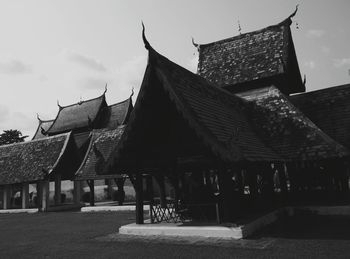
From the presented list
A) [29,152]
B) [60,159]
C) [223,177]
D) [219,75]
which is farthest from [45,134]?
[223,177]

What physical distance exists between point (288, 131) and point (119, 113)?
26.9 m

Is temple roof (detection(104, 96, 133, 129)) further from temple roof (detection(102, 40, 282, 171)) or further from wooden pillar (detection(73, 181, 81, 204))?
temple roof (detection(102, 40, 282, 171))

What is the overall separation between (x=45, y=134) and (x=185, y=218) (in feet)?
112

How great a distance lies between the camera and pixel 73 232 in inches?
430

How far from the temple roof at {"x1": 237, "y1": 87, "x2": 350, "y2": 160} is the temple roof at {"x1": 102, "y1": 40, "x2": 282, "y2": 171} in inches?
32.7

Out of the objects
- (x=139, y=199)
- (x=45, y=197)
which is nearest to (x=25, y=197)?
(x=45, y=197)

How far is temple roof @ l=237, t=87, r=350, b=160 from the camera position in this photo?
32.7ft

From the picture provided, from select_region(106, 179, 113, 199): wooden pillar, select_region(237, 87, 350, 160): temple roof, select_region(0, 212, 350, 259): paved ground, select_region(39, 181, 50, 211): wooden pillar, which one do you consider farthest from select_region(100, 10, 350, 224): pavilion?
select_region(106, 179, 113, 199): wooden pillar

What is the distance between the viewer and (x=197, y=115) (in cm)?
840

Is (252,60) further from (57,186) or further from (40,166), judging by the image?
(40,166)

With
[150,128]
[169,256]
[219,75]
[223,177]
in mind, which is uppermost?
[219,75]

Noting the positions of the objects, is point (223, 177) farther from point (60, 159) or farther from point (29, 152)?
point (29, 152)

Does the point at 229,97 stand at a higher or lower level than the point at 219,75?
lower

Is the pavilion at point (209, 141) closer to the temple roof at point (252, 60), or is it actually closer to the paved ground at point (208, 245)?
the paved ground at point (208, 245)
